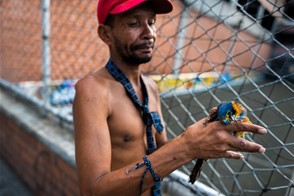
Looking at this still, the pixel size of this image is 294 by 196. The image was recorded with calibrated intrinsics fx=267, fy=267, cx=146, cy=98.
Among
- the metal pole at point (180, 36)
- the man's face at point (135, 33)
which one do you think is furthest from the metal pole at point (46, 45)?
the man's face at point (135, 33)

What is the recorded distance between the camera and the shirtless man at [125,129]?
3.09 ft

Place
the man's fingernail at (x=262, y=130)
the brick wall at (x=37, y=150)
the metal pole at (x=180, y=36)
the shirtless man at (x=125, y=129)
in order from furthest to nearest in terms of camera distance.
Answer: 1. the brick wall at (x=37, y=150)
2. the metal pole at (x=180, y=36)
3. the shirtless man at (x=125, y=129)
4. the man's fingernail at (x=262, y=130)

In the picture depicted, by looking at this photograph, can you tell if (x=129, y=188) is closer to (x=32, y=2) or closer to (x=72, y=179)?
(x=72, y=179)

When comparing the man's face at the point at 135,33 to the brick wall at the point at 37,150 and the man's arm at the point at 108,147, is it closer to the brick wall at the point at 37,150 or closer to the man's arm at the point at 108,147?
the man's arm at the point at 108,147

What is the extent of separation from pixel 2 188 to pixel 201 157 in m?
2.99

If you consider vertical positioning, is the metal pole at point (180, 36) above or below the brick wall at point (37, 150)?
above

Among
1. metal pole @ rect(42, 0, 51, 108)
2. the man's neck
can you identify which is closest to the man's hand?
the man's neck

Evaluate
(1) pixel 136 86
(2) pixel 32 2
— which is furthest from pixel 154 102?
(2) pixel 32 2

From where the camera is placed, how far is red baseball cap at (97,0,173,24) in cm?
124

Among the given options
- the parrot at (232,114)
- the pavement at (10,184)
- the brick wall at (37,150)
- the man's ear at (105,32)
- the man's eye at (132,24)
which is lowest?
the pavement at (10,184)

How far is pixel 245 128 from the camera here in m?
0.84

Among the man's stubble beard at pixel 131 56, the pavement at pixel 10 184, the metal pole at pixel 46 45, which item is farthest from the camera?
the pavement at pixel 10 184

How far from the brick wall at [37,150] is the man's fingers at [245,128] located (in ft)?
5.78

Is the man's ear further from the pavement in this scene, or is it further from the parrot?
the pavement
